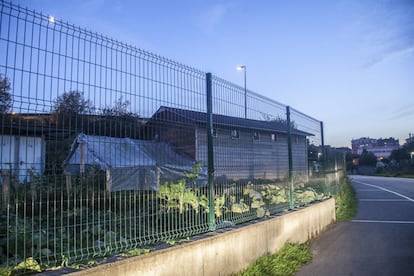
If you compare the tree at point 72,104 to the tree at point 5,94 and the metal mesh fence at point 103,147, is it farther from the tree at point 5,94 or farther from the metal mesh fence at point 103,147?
the tree at point 5,94

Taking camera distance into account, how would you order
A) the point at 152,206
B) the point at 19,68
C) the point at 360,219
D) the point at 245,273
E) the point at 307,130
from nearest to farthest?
the point at 19,68 < the point at 152,206 < the point at 245,273 < the point at 307,130 < the point at 360,219

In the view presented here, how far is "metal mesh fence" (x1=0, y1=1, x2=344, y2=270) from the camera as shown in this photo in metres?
3.20

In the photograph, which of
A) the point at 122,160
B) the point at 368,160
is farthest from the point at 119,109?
the point at 368,160

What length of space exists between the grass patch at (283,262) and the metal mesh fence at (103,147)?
2.46 ft

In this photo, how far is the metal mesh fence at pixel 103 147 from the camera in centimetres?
320

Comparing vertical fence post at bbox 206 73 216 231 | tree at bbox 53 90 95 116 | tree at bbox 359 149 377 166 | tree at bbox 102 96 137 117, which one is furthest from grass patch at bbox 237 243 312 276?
tree at bbox 359 149 377 166

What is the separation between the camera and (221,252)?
16.5ft

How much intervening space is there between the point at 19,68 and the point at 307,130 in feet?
28.5

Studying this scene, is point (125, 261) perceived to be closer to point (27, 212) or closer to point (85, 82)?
point (27, 212)

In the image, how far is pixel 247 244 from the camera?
18.6ft

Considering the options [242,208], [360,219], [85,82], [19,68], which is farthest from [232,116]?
[360,219]

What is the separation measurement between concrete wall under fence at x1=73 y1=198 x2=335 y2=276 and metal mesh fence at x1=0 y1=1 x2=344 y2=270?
0.32 meters

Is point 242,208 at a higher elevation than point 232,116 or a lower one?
lower

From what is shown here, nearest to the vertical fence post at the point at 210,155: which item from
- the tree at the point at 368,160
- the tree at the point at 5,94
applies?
the tree at the point at 5,94
